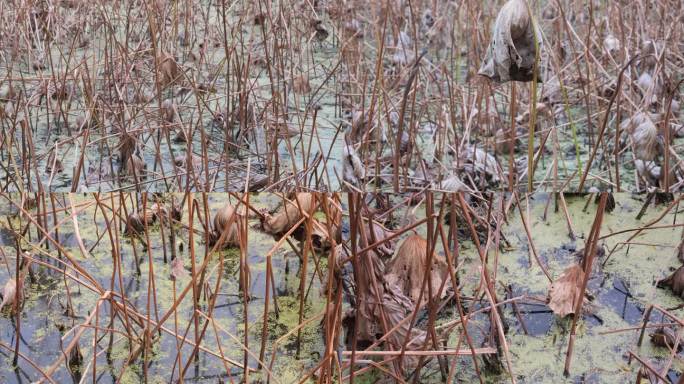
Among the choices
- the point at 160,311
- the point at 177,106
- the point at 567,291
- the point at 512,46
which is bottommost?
the point at 160,311

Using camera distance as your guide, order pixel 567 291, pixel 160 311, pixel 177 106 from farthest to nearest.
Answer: pixel 177 106 < pixel 160 311 < pixel 567 291

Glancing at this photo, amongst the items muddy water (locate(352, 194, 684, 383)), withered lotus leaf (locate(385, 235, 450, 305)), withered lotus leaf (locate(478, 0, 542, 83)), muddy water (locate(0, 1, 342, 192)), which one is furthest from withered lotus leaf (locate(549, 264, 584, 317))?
muddy water (locate(0, 1, 342, 192))

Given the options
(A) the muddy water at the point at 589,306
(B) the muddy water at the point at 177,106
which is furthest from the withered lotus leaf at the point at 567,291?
(B) the muddy water at the point at 177,106

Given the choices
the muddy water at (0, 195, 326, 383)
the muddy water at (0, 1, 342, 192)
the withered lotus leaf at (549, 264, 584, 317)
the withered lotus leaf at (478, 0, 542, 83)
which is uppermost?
the withered lotus leaf at (478, 0, 542, 83)

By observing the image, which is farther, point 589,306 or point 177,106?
point 177,106

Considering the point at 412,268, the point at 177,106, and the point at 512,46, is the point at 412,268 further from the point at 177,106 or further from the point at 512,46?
the point at 177,106

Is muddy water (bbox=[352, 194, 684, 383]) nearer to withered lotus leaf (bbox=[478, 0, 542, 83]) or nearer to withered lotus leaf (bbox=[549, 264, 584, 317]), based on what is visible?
withered lotus leaf (bbox=[549, 264, 584, 317])

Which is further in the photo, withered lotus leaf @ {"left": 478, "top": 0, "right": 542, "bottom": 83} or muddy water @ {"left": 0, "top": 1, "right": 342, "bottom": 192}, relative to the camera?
muddy water @ {"left": 0, "top": 1, "right": 342, "bottom": 192}

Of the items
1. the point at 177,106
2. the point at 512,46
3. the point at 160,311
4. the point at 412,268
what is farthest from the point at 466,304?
the point at 177,106

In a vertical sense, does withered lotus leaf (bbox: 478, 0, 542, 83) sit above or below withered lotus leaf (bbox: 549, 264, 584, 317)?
above

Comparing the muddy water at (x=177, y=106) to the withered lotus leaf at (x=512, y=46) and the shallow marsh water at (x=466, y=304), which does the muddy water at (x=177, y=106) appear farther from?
the withered lotus leaf at (x=512, y=46)

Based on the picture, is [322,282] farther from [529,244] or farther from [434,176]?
[434,176]

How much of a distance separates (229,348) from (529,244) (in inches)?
20.0

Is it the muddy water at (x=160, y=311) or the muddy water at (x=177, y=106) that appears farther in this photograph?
the muddy water at (x=177, y=106)
